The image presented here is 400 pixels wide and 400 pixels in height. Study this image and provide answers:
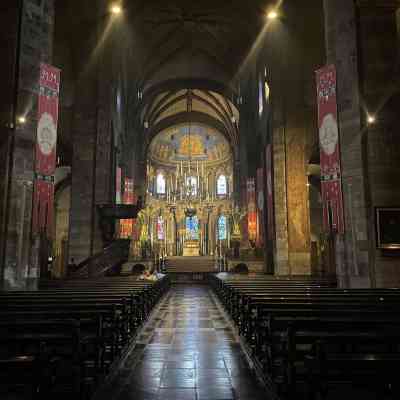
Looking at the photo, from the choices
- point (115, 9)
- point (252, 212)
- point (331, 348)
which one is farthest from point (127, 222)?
point (331, 348)

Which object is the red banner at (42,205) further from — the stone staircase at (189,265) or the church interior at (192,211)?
the stone staircase at (189,265)

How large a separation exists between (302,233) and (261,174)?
25.2 feet

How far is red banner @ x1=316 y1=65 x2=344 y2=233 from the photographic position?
41.7 feet

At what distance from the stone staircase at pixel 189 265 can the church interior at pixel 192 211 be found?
6.0 inches

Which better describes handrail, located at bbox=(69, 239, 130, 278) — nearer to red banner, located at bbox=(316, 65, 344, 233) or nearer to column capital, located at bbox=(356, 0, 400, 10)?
red banner, located at bbox=(316, 65, 344, 233)

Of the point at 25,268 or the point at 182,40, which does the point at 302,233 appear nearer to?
the point at 25,268

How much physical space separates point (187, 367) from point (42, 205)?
870 cm

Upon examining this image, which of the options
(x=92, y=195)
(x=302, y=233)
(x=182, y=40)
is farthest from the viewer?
(x=182, y=40)

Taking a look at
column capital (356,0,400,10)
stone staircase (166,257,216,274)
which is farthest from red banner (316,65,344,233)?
stone staircase (166,257,216,274)

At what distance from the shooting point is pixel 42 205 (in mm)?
12750

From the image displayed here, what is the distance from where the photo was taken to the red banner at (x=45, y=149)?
41.4ft

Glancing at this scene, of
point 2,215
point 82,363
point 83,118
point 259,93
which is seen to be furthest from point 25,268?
point 259,93

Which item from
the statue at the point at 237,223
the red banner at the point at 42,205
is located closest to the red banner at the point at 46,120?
the red banner at the point at 42,205

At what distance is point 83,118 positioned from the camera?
75.2 ft
